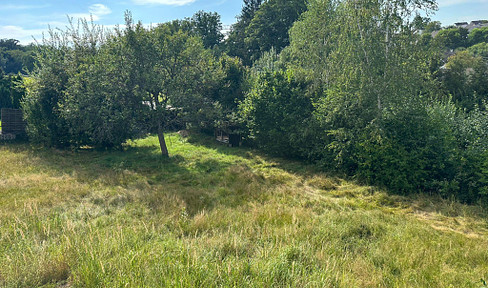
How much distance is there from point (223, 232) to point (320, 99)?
9517mm

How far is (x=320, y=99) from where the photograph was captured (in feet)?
42.4

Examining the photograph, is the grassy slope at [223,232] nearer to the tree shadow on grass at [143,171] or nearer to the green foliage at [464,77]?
the tree shadow on grass at [143,171]

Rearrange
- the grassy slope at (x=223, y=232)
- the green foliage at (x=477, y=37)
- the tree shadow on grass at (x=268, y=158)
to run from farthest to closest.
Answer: the green foliage at (x=477, y=37)
the tree shadow on grass at (x=268, y=158)
the grassy slope at (x=223, y=232)

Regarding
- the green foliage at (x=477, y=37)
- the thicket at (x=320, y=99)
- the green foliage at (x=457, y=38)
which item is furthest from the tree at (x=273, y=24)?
the green foliage at (x=477, y=37)

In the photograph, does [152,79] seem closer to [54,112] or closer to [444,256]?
[54,112]

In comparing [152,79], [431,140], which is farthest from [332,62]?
[152,79]

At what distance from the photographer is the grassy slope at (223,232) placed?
12.0 feet

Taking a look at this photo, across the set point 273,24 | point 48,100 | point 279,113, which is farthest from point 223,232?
point 273,24

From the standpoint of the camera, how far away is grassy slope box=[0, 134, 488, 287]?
12.0 ft

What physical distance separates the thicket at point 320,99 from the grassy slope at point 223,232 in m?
1.63

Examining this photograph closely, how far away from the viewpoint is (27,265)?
145 inches

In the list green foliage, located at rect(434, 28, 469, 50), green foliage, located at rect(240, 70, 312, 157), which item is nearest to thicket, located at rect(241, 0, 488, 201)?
green foliage, located at rect(240, 70, 312, 157)

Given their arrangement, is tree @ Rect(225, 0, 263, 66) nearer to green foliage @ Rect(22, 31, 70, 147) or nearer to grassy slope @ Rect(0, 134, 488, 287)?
green foliage @ Rect(22, 31, 70, 147)

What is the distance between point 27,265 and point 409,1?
14002 millimetres
